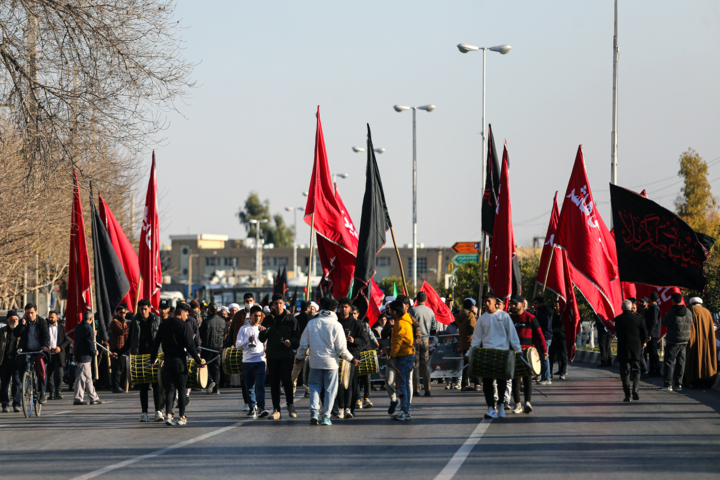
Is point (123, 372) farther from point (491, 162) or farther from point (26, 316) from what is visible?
point (491, 162)

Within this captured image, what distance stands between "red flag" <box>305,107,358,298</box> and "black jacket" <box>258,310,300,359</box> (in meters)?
5.38

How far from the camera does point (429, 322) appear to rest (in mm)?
16672

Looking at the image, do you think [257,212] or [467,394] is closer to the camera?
[467,394]

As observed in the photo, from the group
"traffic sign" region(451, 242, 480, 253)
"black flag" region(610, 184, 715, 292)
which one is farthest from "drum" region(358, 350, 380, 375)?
"traffic sign" region(451, 242, 480, 253)

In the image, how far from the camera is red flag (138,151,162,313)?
1838cm

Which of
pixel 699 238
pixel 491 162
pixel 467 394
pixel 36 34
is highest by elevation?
pixel 36 34

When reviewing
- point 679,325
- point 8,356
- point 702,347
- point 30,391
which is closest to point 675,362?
point 702,347

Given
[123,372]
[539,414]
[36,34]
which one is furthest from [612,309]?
[36,34]

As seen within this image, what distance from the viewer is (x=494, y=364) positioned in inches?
466

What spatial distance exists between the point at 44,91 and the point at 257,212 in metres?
104

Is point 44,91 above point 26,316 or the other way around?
above

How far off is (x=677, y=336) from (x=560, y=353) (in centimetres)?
424

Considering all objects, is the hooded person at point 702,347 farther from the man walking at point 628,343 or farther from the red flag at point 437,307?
the red flag at point 437,307

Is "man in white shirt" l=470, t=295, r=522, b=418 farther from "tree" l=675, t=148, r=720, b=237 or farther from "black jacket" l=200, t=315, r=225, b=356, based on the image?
"tree" l=675, t=148, r=720, b=237
